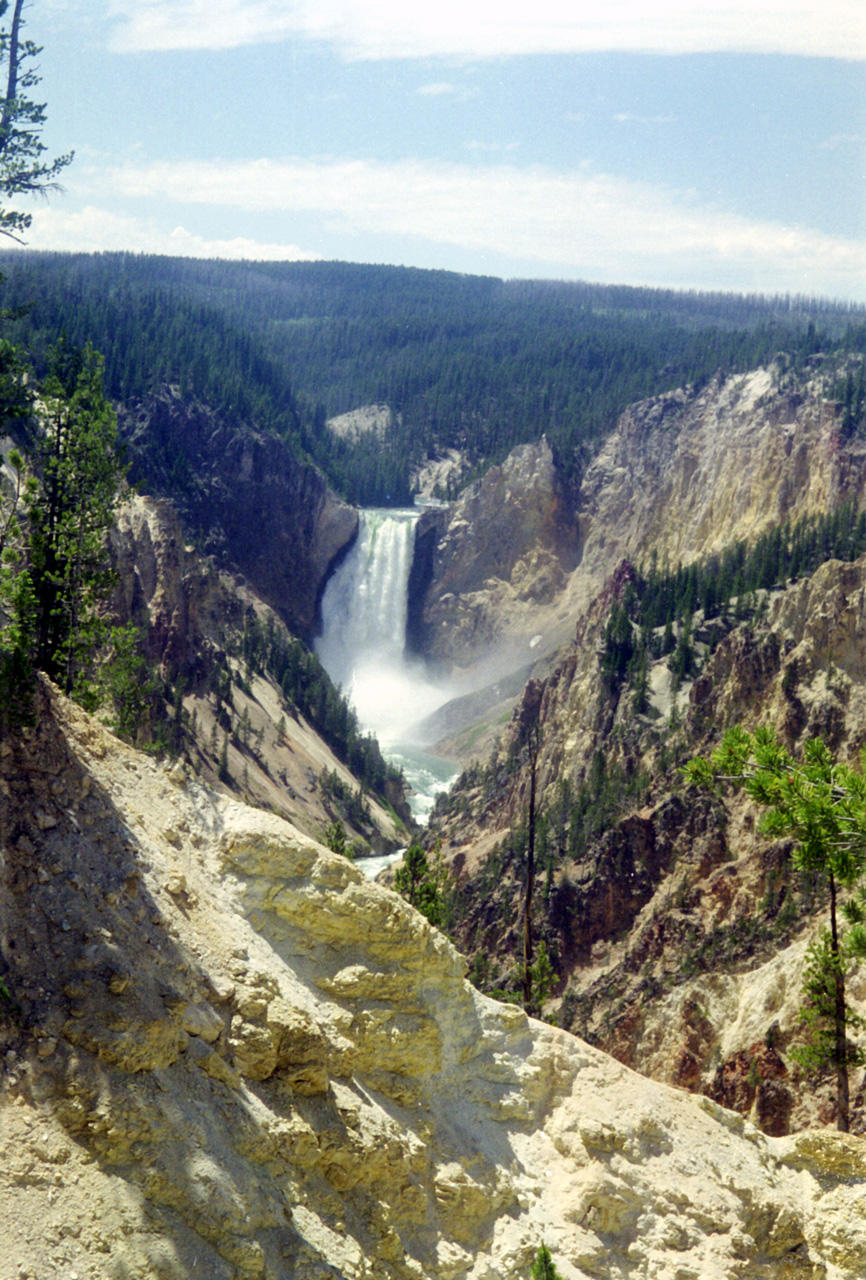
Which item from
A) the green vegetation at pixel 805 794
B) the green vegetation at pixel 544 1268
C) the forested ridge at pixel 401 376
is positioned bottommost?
the green vegetation at pixel 544 1268

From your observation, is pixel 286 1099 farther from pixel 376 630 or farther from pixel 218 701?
pixel 376 630

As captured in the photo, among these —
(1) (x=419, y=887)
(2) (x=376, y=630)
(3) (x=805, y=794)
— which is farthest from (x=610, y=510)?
(3) (x=805, y=794)

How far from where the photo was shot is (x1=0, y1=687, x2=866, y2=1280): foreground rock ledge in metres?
13.1

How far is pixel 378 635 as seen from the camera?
14312cm

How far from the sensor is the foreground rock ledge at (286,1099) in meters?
13.1

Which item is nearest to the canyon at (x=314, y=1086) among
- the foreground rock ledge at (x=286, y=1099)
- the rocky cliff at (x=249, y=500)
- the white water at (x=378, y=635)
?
the foreground rock ledge at (x=286, y=1099)

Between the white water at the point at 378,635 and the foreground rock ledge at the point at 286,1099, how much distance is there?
102 metres

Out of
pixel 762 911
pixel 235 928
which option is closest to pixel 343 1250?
pixel 235 928

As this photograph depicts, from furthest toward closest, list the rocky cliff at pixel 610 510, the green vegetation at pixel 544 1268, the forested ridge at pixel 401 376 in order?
the forested ridge at pixel 401 376, the rocky cliff at pixel 610 510, the green vegetation at pixel 544 1268

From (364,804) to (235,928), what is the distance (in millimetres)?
72097

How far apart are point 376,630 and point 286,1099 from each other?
418ft

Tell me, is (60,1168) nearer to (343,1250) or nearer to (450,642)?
(343,1250)

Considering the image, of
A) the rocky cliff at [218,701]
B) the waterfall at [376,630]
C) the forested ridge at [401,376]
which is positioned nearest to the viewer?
the rocky cliff at [218,701]

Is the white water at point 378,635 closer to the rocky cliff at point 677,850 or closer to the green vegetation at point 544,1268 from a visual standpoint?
the rocky cliff at point 677,850
